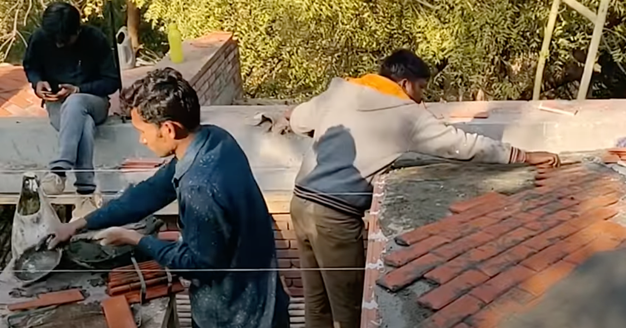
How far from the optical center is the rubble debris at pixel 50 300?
8.64ft

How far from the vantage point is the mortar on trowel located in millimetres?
2852

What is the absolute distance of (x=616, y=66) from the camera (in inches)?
356

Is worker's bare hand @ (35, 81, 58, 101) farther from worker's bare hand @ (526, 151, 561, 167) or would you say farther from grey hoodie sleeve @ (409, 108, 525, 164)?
worker's bare hand @ (526, 151, 561, 167)

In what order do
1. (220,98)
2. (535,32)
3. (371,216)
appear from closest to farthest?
(371,216), (220,98), (535,32)

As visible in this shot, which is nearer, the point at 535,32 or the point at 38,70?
the point at 38,70

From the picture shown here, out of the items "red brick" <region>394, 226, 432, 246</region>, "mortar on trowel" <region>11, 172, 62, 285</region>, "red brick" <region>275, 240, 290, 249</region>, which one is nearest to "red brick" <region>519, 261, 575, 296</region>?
"red brick" <region>394, 226, 432, 246</region>

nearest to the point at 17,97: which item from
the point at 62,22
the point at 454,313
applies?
the point at 62,22

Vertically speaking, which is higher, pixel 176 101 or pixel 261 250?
pixel 176 101

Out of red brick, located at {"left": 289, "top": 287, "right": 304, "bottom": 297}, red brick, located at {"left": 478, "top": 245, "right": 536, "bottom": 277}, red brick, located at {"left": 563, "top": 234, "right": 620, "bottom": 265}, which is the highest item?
red brick, located at {"left": 563, "top": 234, "right": 620, "bottom": 265}

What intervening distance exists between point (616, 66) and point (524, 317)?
779 cm

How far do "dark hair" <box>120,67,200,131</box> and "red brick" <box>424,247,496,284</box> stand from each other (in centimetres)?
85

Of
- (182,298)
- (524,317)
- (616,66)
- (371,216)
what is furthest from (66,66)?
(616,66)

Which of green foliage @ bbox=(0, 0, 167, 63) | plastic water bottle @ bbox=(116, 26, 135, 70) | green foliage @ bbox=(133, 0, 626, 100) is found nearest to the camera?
green foliage @ bbox=(0, 0, 167, 63)

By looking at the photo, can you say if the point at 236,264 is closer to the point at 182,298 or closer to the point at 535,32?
the point at 182,298
